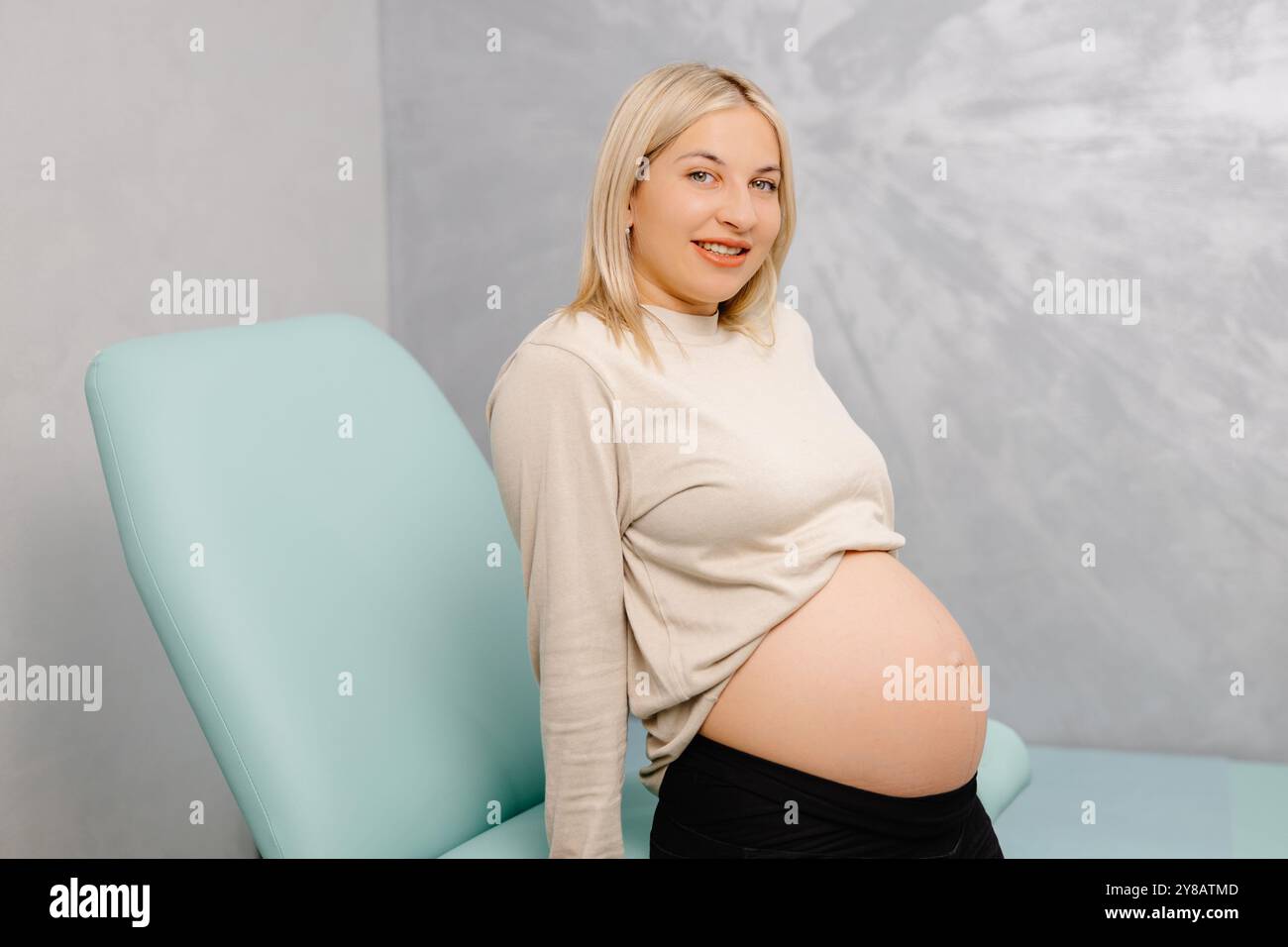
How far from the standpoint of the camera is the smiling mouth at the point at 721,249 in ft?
4.59

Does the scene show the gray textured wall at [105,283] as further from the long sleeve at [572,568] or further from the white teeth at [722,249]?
the white teeth at [722,249]

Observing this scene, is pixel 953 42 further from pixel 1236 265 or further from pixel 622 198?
pixel 622 198

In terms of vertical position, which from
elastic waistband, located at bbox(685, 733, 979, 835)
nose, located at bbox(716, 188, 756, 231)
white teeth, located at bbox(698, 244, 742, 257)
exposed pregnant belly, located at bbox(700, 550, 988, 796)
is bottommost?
elastic waistband, located at bbox(685, 733, 979, 835)

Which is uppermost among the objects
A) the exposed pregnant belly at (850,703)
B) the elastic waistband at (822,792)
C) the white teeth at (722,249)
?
the white teeth at (722,249)

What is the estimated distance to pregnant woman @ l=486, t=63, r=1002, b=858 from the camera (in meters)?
1.29

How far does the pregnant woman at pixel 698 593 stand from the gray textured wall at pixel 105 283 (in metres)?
0.76

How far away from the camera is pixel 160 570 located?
1.31 metres

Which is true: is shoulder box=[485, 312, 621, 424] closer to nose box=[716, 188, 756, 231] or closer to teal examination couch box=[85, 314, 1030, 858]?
nose box=[716, 188, 756, 231]

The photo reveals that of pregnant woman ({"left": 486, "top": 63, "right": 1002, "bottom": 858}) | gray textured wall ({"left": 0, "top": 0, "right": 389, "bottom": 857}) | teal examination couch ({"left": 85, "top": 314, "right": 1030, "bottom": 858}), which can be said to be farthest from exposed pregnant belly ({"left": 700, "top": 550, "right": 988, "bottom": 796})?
gray textured wall ({"left": 0, "top": 0, "right": 389, "bottom": 857})

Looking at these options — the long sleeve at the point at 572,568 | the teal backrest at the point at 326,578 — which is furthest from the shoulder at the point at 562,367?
the teal backrest at the point at 326,578

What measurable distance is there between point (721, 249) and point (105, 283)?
0.95m

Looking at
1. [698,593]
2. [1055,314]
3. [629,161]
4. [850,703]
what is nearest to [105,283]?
[629,161]

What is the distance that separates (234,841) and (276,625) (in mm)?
902
